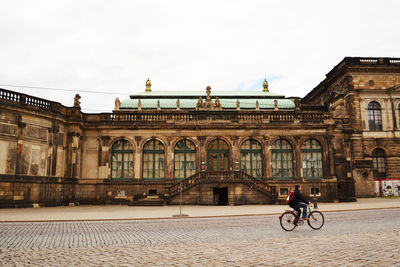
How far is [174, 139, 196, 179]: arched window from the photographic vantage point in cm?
3509

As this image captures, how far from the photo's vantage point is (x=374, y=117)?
47.0 metres

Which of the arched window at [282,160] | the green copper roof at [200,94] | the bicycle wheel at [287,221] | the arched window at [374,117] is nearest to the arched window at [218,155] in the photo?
the arched window at [282,160]

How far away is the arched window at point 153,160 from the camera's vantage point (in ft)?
115

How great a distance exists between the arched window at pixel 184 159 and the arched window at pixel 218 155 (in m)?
1.69

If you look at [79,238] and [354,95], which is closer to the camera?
[79,238]

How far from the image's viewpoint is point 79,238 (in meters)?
12.0

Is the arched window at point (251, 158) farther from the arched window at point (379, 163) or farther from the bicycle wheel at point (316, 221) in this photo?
the bicycle wheel at point (316, 221)

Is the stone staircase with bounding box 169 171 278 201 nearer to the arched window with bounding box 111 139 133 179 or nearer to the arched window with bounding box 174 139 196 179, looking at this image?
the arched window with bounding box 174 139 196 179

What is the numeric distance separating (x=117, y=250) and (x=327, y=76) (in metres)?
50.4

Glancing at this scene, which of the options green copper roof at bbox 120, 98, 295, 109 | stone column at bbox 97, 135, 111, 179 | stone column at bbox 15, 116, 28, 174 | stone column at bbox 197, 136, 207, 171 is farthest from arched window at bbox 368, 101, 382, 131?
stone column at bbox 15, 116, 28, 174

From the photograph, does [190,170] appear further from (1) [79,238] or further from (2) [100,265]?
(2) [100,265]

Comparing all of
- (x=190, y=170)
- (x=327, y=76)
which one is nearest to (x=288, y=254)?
(x=190, y=170)

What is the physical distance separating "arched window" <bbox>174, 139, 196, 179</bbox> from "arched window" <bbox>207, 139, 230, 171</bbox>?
1.69 m

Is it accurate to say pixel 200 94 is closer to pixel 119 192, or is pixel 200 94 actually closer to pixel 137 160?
pixel 137 160
